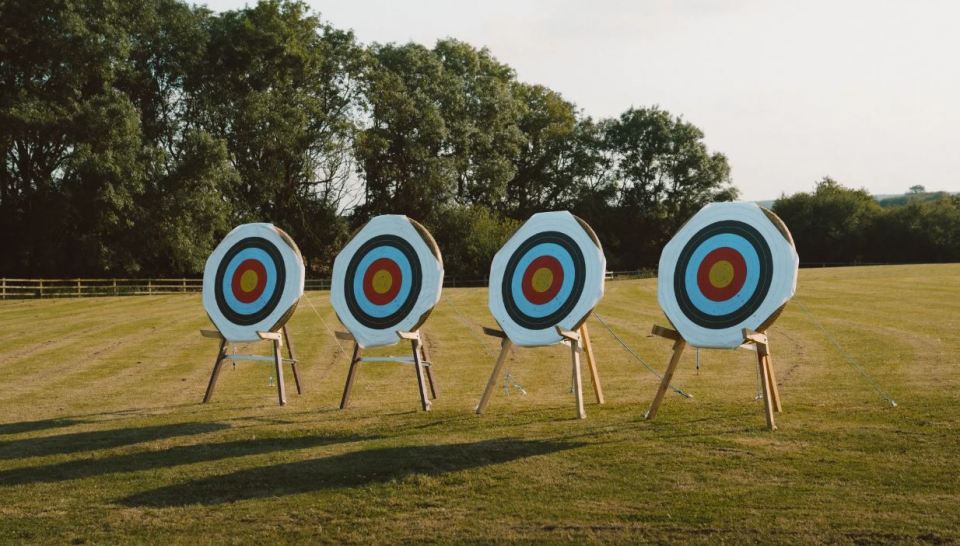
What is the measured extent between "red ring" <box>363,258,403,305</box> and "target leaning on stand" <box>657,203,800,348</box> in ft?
11.4

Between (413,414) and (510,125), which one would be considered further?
(510,125)

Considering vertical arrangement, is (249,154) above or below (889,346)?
above

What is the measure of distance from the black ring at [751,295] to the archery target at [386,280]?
2963 mm

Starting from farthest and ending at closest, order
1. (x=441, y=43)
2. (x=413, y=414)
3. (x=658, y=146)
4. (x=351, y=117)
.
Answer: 1. (x=658, y=146)
2. (x=441, y=43)
3. (x=351, y=117)
4. (x=413, y=414)

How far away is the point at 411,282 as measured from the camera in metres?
11.9

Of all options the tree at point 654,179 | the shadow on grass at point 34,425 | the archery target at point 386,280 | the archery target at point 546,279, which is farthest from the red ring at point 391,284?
the tree at point 654,179

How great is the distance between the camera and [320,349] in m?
18.6

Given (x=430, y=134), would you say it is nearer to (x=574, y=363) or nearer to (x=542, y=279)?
(x=542, y=279)

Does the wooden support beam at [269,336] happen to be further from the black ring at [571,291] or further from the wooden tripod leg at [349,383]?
the black ring at [571,291]

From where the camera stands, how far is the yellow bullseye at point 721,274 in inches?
397

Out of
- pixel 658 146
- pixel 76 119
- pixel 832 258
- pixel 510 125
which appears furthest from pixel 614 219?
pixel 76 119

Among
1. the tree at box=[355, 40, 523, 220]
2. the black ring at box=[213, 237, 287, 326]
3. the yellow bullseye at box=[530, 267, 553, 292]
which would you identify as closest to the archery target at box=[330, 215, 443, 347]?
the black ring at box=[213, 237, 287, 326]

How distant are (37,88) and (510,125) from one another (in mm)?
30596

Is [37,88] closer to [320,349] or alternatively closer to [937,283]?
[320,349]
